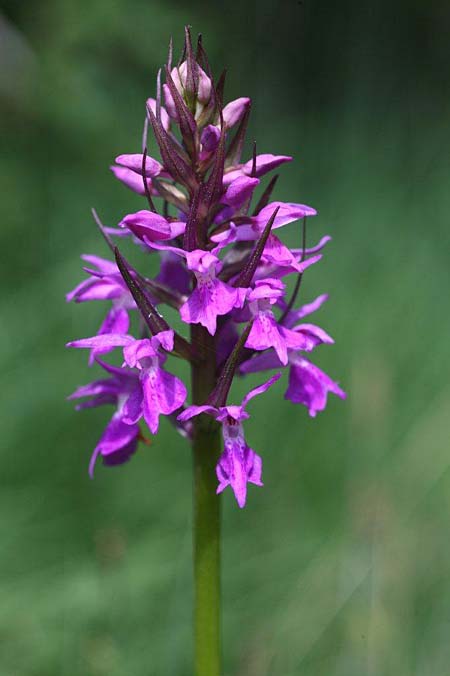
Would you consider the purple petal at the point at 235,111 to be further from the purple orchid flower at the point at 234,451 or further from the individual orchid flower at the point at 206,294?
the purple orchid flower at the point at 234,451

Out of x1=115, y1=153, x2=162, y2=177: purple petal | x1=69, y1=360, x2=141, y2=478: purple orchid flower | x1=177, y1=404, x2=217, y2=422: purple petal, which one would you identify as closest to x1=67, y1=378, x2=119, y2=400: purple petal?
x1=69, y1=360, x2=141, y2=478: purple orchid flower

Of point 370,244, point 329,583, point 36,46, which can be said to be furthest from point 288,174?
point 329,583

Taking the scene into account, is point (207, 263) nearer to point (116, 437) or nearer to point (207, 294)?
point (207, 294)

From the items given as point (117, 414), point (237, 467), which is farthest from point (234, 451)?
point (117, 414)

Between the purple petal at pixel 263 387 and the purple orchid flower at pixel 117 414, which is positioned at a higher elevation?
the purple petal at pixel 263 387

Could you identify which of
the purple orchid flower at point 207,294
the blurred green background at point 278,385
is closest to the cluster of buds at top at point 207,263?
the purple orchid flower at point 207,294

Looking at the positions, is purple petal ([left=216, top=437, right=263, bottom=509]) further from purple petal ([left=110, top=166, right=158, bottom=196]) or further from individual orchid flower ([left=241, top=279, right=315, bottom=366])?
purple petal ([left=110, top=166, right=158, bottom=196])
